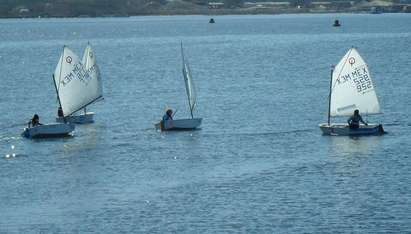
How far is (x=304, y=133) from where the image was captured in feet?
310

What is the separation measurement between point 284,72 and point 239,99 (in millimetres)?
39323

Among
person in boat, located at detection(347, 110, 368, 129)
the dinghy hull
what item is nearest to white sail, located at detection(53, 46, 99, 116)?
the dinghy hull

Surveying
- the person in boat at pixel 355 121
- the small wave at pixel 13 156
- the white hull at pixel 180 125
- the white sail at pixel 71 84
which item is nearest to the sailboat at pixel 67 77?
the white sail at pixel 71 84

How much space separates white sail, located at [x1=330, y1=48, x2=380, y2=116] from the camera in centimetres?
9462

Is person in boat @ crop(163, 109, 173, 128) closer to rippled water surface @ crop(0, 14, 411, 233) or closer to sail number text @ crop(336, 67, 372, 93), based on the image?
rippled water surface @ crop(0, 14, 411, 233)

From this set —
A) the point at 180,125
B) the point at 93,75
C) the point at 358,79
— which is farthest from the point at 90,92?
the point at 358,79

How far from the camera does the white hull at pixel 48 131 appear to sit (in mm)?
93000

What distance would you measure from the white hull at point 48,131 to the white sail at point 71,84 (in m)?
5.26

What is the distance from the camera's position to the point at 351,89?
311ft

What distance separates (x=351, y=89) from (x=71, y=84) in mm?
20094

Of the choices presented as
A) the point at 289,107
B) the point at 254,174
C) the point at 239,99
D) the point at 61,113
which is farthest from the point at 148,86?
the point at 254,174

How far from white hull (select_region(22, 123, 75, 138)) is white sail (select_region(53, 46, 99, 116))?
17.3ft

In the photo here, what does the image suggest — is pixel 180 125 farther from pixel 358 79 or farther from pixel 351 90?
pixel 358 79

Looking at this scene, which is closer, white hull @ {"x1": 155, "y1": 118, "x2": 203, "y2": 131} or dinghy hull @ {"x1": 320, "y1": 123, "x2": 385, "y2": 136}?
dinghy hull @ {"x1": 320, "y1": 123, "x2": 385, "y2": 136}
